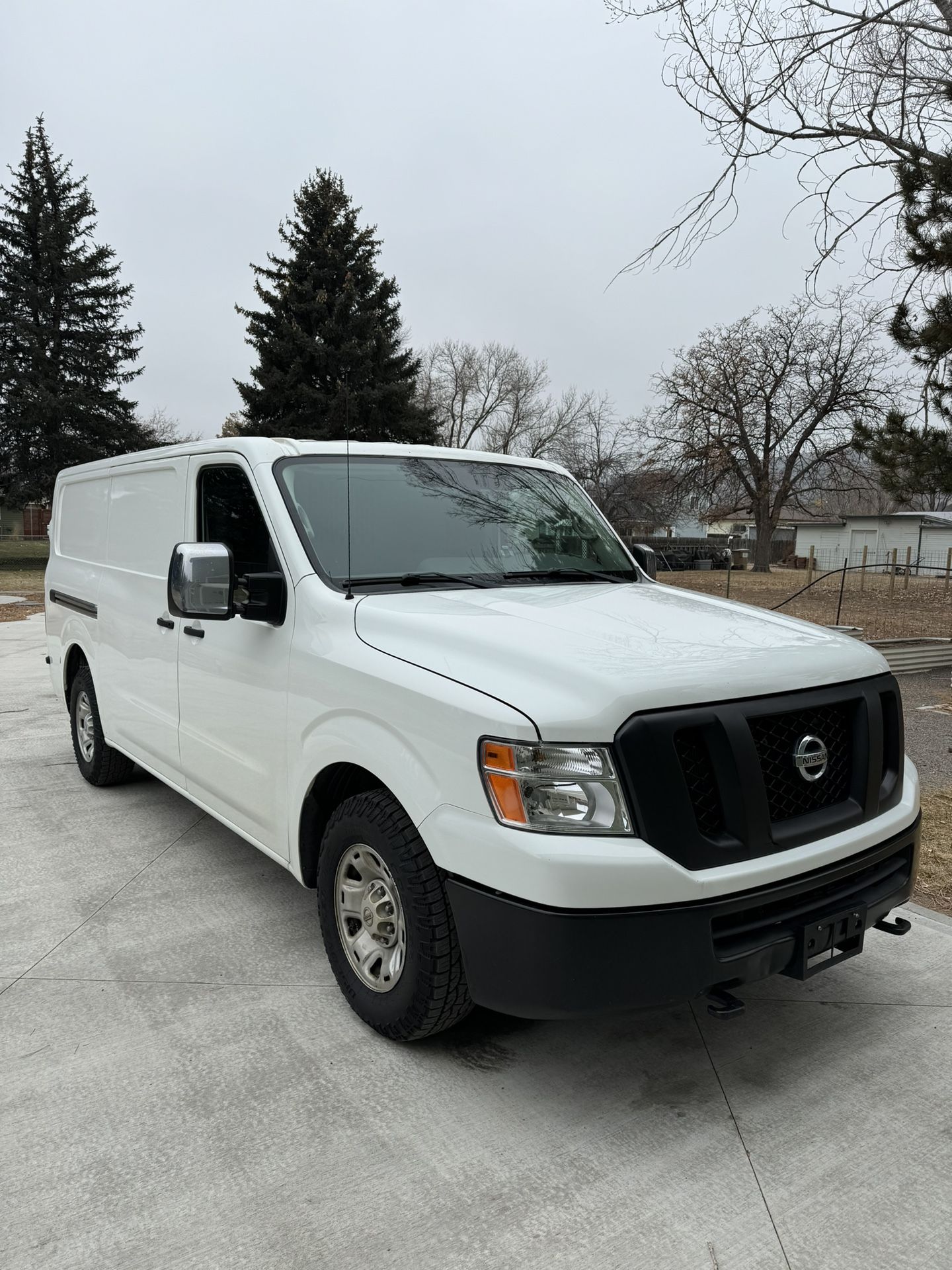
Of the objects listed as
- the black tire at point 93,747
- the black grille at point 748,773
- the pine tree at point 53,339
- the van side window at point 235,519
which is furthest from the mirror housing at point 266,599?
the pine tree at point 53,339

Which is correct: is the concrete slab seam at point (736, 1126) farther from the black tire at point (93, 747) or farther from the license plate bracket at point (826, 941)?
the black tire at point (93, 747)

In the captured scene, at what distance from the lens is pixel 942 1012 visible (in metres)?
3.23

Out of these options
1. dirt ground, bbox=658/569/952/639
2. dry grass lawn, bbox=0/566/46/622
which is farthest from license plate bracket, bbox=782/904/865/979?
dry grass lawn, bbox=0/566/46/622

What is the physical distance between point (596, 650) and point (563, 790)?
46 centimetres

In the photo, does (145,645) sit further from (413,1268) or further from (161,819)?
(413,1268)

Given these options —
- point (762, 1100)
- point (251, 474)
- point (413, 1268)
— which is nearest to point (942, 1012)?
point (762, 1100)

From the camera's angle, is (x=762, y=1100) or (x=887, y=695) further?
(x=887, y=695)

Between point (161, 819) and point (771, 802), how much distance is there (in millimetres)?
3817

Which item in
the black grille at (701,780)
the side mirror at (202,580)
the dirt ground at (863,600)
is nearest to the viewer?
the black grille at (701,780)

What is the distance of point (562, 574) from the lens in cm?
382

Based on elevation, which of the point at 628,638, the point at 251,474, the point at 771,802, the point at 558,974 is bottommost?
the point at 558,974

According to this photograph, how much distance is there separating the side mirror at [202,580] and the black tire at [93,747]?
8.06 ft

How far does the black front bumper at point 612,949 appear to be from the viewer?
7.59 ft

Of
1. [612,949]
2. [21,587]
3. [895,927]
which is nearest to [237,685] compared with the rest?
[612,949]
